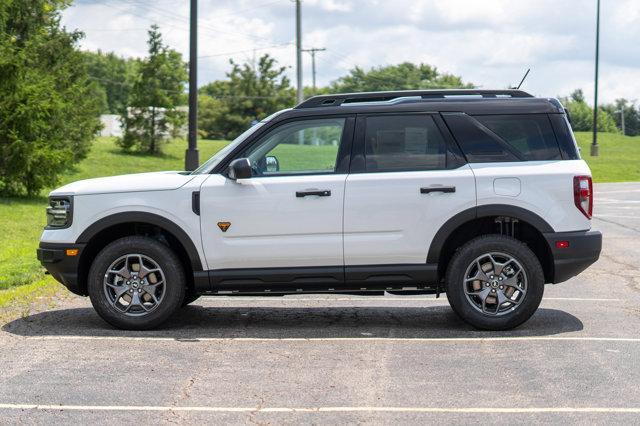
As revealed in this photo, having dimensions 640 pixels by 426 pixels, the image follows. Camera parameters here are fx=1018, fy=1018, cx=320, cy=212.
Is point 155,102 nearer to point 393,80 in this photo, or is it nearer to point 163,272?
point 163,272

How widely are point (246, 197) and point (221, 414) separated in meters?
2.91

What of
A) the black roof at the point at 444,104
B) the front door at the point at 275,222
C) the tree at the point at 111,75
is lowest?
the front door at the point at 275,222

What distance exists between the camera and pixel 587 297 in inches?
411

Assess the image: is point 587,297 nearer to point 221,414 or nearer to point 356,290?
point 356,290

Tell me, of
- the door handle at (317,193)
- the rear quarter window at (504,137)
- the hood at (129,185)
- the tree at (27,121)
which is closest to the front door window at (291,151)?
the door handle at (317,193)

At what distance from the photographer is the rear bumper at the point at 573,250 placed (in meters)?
8.41

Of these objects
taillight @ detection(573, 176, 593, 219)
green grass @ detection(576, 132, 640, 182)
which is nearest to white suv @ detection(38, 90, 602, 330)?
taillight @ detection(573, 176, 593, 219)

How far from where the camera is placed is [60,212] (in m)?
8.69

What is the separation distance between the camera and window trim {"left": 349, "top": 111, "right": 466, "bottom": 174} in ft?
27.9

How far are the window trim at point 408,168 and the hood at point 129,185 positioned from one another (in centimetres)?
141

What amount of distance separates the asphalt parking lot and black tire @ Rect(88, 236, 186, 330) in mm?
155

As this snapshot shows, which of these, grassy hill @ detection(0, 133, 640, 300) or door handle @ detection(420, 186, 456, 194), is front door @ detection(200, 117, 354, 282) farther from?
grassy hill @ detection(0, 133, 640, 300)

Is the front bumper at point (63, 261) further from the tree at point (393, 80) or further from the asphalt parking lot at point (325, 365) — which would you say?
the tree at point (393, 80)

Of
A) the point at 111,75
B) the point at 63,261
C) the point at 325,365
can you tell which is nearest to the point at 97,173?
the point at 63,261
